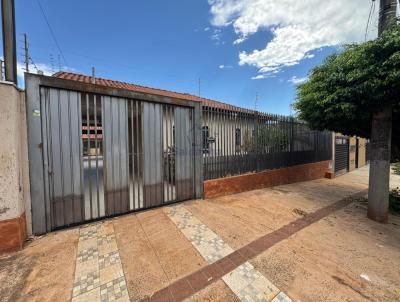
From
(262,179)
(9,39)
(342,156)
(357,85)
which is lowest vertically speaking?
(262,179)

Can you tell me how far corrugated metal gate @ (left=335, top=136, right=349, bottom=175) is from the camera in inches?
445

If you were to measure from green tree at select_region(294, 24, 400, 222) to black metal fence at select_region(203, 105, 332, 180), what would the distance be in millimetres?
1579

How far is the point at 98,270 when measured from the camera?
7.70 feet

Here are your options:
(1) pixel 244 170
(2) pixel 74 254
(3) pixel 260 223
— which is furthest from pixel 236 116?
(2) pixel 74 254

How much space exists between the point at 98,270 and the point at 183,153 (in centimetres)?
310

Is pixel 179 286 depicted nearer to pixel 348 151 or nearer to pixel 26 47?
pixel 26 47

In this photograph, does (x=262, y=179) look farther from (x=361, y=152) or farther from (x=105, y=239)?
(x=361, y=152)

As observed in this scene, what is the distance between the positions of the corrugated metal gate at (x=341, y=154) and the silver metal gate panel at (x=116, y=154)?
40.7ft

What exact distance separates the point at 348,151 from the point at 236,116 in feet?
37.3

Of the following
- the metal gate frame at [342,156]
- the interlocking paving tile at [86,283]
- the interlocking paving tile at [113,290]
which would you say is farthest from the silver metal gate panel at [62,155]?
the metal gate frame at [342,156]

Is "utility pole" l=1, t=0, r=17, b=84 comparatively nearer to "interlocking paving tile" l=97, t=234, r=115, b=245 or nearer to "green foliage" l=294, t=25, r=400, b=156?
"interlocking paving tile" l=97, t=234, r=115, b=245

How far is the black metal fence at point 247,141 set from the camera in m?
5.51

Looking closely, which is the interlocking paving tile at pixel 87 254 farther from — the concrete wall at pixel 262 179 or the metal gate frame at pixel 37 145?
the concrete wall at pixel 262 179

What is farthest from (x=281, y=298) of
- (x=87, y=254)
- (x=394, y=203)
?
(x=394, y=203)
